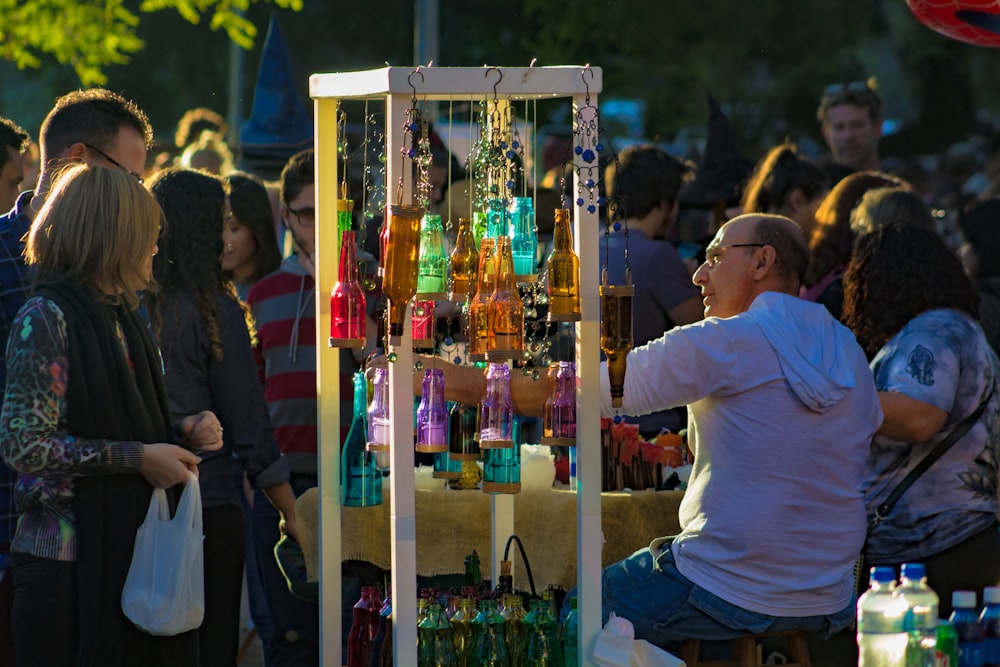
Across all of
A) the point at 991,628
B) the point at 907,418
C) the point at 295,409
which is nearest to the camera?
the point at 991,628

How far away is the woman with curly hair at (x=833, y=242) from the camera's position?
6.54 m

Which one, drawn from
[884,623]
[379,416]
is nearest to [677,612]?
[884,623]

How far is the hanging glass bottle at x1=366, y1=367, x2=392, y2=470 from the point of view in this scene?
4.11 meters

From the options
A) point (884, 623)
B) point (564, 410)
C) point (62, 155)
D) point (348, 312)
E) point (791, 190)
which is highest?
point (791, 190)

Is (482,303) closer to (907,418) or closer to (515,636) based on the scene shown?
Answer: (515,636)

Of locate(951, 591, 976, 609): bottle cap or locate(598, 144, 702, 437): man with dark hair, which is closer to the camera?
locate(951, 591, 976, 609): bottle cap

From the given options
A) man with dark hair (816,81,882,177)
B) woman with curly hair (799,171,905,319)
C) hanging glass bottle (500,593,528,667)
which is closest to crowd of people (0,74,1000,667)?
hanging glass bottle (500,593,528,667)

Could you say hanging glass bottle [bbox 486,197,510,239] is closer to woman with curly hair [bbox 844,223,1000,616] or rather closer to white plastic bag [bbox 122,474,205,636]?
white plastic bag [bbox 122,474,205,636]

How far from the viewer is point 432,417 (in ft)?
13.5

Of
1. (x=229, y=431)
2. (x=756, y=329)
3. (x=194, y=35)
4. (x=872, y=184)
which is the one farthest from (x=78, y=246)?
(x=194, y=35)

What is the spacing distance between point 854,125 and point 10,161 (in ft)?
18.0

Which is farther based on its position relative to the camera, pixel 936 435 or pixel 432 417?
pixel 936 435

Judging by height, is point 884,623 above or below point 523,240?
below

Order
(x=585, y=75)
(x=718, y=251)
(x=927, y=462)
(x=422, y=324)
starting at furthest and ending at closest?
(x=927, y=462)
(x=718, y=251)
(x=422, y=324)
(x=585, y=75)
